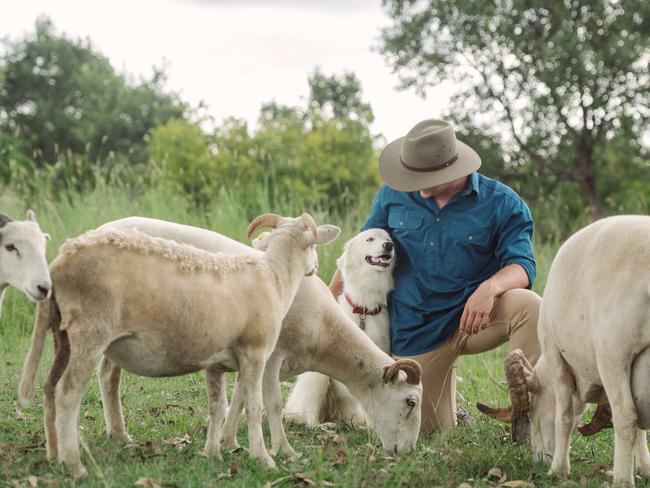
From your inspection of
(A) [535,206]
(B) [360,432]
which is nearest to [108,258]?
(B) [360,432]

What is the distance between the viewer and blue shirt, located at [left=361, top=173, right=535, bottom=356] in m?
6.37

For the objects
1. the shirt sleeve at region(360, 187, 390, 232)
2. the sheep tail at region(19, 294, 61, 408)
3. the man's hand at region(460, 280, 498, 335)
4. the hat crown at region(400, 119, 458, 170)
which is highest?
the hat crown at region(400, 119, 458, 170)

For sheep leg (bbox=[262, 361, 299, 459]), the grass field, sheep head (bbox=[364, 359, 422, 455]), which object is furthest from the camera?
sheep head (bbox=[364, 359, 422, 455])

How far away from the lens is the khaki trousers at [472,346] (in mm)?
6055

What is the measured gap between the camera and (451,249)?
6.43m

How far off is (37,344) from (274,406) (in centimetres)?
161

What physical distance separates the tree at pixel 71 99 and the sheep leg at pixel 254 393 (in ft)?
133

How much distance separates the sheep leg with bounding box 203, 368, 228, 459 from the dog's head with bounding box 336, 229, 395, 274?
213 cm

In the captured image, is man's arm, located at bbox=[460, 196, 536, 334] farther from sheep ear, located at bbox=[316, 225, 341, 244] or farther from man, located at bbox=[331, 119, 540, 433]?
sheep ear, located at bbox=[316, 225, 341, 244]

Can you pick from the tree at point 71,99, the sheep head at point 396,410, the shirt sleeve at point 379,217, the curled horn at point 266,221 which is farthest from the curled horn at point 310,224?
the tree at point 71,99

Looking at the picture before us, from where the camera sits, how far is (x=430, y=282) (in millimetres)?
6539

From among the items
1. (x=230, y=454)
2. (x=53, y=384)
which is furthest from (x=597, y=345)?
(x=53, y=384)

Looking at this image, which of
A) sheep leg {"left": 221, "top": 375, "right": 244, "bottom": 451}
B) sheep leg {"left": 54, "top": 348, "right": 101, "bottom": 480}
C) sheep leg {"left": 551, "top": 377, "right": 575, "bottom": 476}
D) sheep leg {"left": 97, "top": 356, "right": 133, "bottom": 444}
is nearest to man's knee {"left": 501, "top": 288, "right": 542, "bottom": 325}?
sheep leg {"left": 551, "top": 377, "right": 575, "bottom": 476}

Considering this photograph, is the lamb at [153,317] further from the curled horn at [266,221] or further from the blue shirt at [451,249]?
the blue shirt at [451,249]
